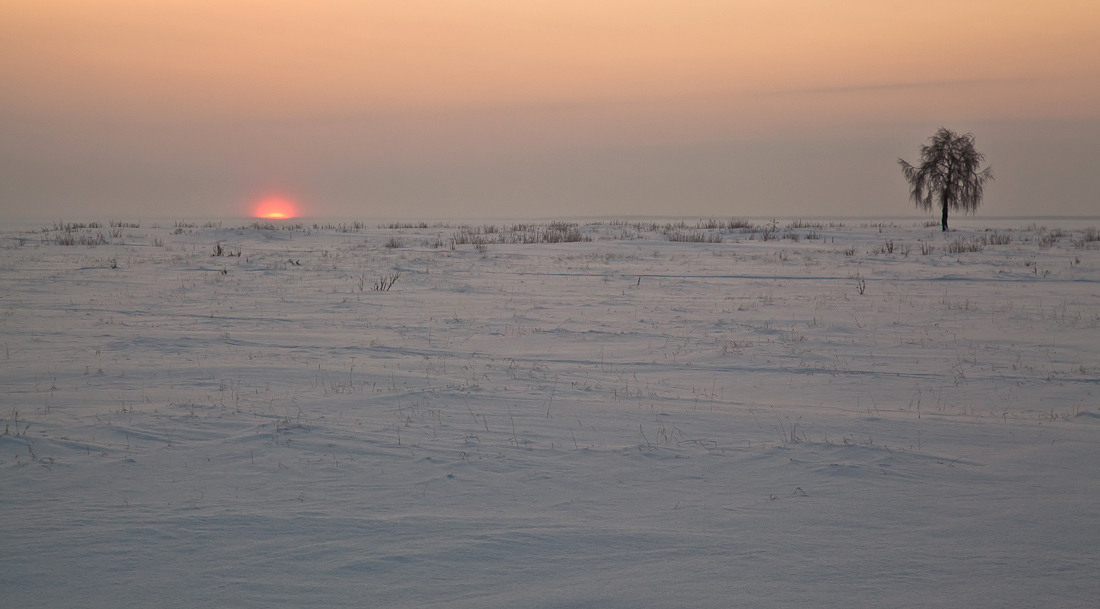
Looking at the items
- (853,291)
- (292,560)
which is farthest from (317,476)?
(853,291)

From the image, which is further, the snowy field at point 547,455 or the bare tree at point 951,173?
the bare tree at point 951,173

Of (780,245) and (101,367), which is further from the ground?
(780,245)

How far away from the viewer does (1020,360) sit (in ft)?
28.6

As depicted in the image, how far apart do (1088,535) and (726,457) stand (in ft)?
6.77

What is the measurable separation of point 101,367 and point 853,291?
1291 centimetres

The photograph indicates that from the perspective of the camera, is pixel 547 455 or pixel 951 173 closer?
pixel 547 455

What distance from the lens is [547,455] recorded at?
534 cm

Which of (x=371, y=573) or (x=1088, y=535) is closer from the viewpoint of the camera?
(x=371, y=573)

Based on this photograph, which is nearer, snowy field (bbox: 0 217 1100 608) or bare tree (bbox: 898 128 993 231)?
snowy field (bbox: 0 217 1100 608)

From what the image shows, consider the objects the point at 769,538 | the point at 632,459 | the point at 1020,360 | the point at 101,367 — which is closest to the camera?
the point at 769,538

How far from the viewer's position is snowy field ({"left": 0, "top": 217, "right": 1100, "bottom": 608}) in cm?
360

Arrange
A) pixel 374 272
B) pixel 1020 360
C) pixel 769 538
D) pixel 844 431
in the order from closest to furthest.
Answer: pixel 769 538
pixel 844 431
pixel 1020 360
pixel 374 272

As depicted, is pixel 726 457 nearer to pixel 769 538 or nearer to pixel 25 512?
pixel 769 538

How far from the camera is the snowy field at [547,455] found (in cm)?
360
